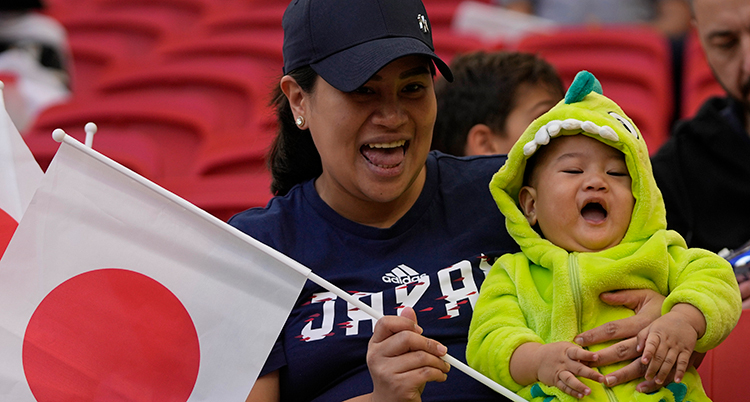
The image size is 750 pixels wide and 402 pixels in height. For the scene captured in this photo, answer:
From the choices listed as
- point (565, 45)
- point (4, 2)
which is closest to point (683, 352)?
point (565, 45)

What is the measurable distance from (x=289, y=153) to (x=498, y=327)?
2.16 ft

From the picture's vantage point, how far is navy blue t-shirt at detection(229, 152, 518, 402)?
1.41 m

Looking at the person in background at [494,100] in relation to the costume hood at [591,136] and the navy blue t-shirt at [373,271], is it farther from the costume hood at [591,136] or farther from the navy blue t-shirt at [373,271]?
the costume hood at [591,136]

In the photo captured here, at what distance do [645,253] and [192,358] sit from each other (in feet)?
2.46

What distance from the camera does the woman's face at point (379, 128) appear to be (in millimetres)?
1419

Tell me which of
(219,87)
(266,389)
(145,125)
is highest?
A: (266,389)

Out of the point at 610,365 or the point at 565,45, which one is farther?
the point at 565,45

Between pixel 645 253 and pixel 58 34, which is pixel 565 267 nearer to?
pixel 645 253

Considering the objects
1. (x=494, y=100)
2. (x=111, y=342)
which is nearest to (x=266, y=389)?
(x=111, y=342)

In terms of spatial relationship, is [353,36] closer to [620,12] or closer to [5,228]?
[5,228]

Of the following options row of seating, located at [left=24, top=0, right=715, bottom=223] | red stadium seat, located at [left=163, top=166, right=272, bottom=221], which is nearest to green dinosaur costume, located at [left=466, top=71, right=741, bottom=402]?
red stadium seat, located at [left=163, top=166, right=272, bottom=221]

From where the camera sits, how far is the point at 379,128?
1434mm

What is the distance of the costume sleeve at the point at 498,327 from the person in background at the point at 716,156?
94cm

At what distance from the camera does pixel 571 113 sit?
4.35ft
